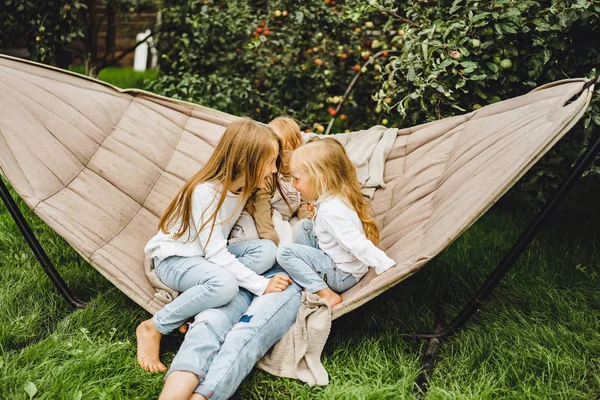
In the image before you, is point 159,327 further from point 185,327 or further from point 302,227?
point 302,227

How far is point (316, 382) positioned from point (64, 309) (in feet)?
3.52

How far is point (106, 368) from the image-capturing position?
1979 millimetres

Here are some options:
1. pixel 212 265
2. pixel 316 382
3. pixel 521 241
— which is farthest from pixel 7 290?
pixel 521 241

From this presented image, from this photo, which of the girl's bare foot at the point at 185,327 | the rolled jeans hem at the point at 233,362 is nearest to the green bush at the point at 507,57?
the rolled jeans hem at the point at 233,362

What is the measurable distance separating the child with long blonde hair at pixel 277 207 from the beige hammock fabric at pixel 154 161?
36cm

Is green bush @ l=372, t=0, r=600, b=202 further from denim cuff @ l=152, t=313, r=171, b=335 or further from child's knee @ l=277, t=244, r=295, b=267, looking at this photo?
denim cuff @ l=152, t=313, r=171, b=335

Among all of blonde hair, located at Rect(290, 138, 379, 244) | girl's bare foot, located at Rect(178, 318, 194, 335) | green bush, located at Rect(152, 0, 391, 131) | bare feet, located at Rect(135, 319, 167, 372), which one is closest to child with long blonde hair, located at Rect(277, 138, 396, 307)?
blonde hair, located at Rect(290, 138, 379, 244)

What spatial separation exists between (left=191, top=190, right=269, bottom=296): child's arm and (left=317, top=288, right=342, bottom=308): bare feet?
0.67 feet

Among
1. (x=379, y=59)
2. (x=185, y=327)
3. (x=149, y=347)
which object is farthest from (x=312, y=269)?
(x=379, y=59)

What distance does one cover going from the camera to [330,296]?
221cm

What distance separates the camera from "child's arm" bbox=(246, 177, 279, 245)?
2.51m

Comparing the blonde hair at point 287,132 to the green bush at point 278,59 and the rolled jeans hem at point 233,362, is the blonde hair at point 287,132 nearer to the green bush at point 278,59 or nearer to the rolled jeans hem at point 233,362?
the rolled jeans hem at point 233,362

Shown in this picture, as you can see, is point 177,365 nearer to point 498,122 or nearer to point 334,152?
point 334,152

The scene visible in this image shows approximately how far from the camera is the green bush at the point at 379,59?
8.58ft
